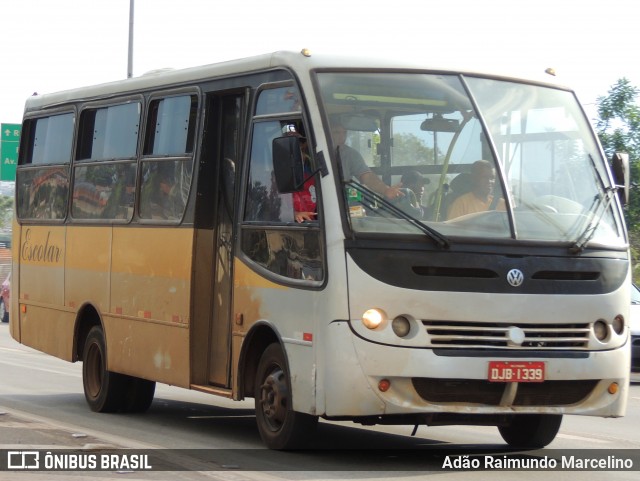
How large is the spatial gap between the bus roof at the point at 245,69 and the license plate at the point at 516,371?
93.5 inches

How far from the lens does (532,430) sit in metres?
11.8

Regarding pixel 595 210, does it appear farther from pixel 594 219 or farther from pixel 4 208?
pixel 4 208

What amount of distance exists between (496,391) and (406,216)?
1.40 m

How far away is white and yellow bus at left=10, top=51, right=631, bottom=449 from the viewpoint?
1008cm

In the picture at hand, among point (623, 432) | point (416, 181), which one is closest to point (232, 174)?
point (416, 181)

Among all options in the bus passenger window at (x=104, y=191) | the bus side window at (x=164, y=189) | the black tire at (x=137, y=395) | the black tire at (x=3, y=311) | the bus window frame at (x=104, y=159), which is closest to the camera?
the bus side window at (x=164, y=189)

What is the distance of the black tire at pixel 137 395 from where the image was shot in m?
14.6

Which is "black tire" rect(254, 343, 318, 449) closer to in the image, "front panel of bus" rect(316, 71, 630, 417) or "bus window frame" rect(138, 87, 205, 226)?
"front panel of bus" rect(316, 71, 630, 417)

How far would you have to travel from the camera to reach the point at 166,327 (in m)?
12.9

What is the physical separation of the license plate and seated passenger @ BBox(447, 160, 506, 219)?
1.13 metres

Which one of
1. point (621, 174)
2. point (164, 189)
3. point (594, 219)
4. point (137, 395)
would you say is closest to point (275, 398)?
point (594, 219)

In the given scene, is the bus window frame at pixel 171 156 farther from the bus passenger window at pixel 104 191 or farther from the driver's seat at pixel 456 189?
the driver's seat at pixel 456 189

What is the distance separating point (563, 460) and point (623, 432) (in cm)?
263

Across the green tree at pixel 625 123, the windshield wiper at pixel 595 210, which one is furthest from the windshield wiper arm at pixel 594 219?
the green tree at pixel 625 123
